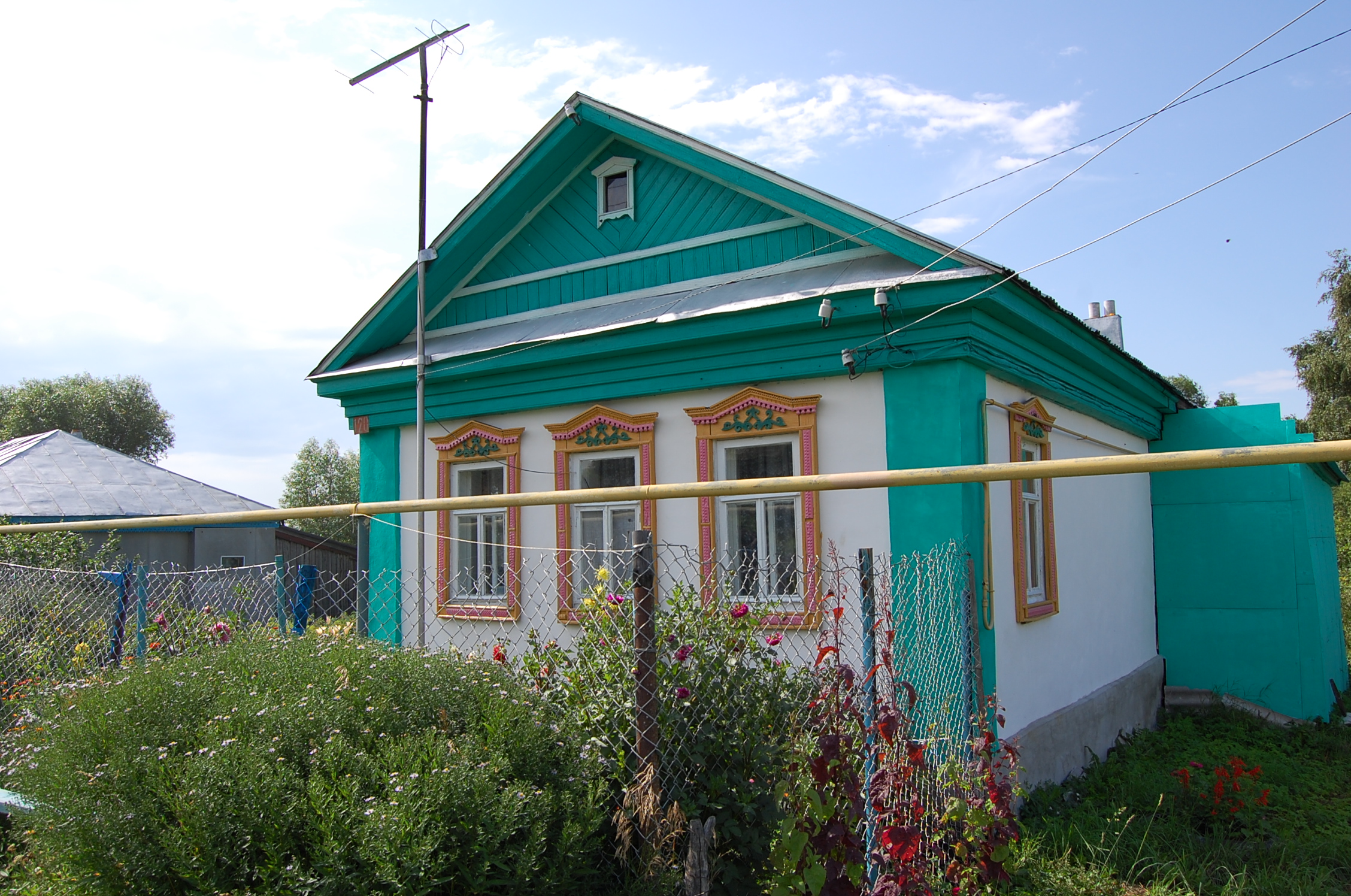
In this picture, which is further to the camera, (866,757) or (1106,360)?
(1106,360)

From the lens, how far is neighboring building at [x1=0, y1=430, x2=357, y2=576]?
17.2 metres

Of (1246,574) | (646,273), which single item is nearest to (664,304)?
(646,273)

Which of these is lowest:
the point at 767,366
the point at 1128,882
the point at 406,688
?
the point at 1128,882

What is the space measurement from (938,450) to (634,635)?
360 cm

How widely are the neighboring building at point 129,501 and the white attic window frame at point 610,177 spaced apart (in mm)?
11025

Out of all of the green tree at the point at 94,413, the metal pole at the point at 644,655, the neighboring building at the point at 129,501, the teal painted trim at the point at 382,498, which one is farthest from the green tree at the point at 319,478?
the metal pole at the point at 644,655

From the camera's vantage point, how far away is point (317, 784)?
2500 millimetres

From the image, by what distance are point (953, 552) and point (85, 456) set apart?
20.8 meters

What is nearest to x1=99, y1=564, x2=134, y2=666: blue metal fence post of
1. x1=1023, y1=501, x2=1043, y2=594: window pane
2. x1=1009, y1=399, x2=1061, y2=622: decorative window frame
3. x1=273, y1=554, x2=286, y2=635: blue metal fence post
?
x1=273, y1=554, x2=286, y2=635: blue metal fence post

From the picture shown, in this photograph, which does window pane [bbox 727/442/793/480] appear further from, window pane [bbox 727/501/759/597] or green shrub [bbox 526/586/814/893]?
green shrub [bbox 526/586/814/893]

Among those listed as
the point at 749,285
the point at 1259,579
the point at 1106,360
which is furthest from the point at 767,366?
the point at 1259,579

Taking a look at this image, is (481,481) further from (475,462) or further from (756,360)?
(756,360)

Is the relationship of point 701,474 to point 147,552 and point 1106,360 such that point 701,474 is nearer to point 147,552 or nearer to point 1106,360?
point 1106,360

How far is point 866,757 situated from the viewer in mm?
3152
